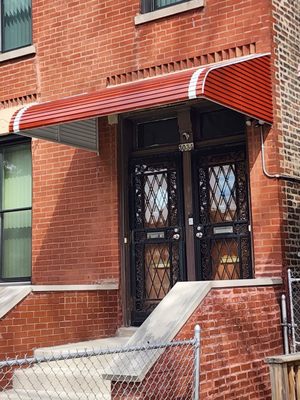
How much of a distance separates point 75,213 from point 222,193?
2280mm

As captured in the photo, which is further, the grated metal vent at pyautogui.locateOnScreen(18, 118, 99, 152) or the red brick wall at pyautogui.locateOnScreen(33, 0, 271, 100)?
the grated metal vent at pyautogui.locateOnScreen(18, 118, 99, 152)

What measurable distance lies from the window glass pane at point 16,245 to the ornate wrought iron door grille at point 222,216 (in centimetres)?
299

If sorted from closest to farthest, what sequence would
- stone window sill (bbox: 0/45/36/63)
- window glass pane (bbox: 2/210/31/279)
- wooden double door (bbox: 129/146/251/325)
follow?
wooden double door (bbox: 129/146/251/325)
window glass pane (bbox: 2/210/31/279)
stone window sill (bbox: 0/45/36/63)

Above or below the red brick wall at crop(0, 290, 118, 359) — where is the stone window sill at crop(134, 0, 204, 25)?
above

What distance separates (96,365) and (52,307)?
130 centimetres

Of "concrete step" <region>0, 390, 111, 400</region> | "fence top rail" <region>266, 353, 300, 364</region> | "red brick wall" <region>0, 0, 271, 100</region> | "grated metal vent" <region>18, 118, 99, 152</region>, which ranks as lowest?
"concrete step" <region>0, 390, 111, 400</region>

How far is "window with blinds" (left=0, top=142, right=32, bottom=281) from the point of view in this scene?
9.97 m

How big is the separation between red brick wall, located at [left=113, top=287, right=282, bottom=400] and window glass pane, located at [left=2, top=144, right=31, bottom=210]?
452 centimetres

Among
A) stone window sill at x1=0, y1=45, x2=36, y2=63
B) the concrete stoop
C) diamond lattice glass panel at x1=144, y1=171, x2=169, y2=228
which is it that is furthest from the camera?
stone window sill at x1=0, y1=45, x2=36, y2=63

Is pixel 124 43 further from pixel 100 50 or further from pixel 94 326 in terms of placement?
pixel 94 326

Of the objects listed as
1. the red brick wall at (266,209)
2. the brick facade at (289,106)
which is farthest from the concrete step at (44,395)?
the brick facade at (289,106)

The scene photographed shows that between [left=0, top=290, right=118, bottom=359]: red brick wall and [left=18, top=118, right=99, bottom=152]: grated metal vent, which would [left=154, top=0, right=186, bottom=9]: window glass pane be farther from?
[left=0, top=290, right=118, bottom=359]: red brick wall

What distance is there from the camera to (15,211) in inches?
398

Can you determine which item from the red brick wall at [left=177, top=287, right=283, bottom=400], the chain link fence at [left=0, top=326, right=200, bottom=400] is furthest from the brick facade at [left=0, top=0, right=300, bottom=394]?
the chain link fence at [left=0, top=326, right=200, bottom=400]
